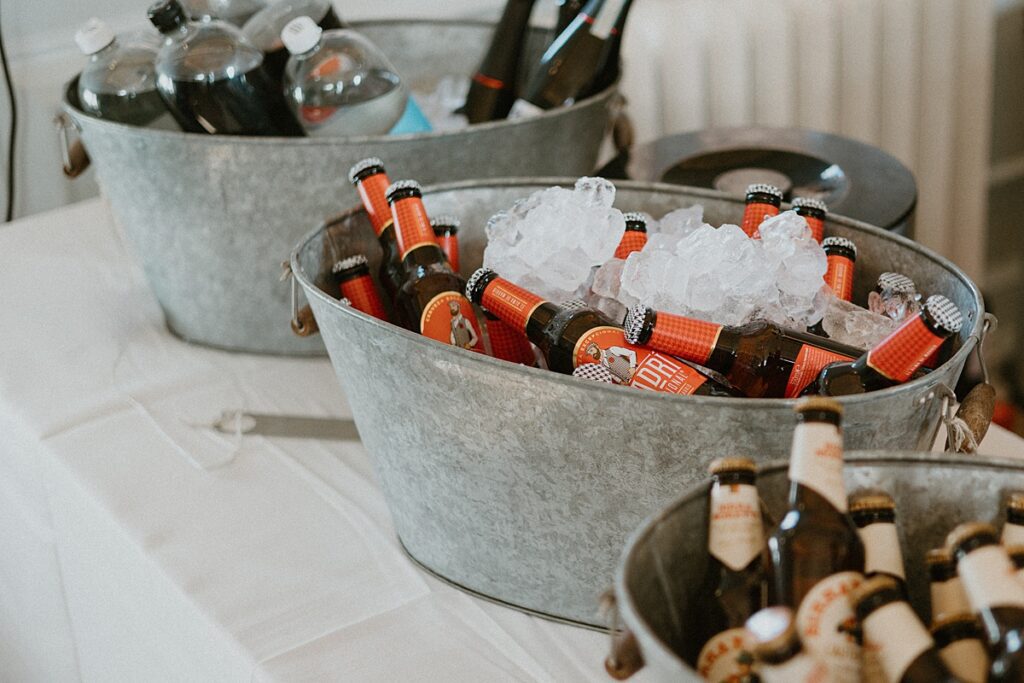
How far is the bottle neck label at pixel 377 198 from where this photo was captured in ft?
2.87

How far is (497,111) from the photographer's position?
4.27 feet

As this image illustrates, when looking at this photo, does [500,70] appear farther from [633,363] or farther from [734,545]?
[734,545]

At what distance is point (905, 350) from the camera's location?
64 cm

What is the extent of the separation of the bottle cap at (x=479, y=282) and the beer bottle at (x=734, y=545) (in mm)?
313

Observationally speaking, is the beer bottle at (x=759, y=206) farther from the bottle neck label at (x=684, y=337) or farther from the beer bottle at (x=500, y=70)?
the beer bottle at (x=500, y=70)

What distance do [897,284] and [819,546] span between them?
1.06 ft

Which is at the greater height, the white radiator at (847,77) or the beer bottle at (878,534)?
the beer bottle at (878,534)

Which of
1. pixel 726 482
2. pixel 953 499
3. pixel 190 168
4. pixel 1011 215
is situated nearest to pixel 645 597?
pixel 726 482

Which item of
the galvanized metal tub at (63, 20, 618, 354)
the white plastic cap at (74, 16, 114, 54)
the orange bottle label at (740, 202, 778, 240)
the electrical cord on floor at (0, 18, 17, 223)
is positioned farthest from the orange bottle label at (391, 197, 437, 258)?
the electrical cord on floor at (0, 18, 17, 223)

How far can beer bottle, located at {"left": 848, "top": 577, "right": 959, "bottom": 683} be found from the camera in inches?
17.8

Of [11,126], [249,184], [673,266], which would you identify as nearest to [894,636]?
[673,266]

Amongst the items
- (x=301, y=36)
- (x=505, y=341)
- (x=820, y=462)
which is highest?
(x=301, y=36)

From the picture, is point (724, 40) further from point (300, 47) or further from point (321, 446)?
point (321, 446)

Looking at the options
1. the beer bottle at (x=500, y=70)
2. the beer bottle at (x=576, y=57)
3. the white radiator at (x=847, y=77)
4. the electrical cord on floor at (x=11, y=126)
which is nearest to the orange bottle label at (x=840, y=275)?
the beer bottle at (x=576, y=57)
